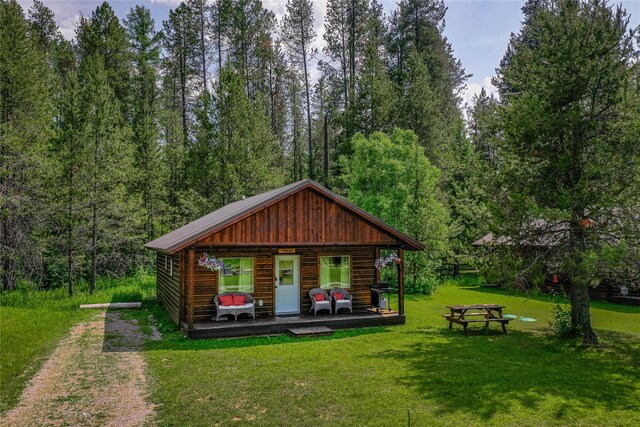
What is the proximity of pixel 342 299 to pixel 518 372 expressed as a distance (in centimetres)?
619

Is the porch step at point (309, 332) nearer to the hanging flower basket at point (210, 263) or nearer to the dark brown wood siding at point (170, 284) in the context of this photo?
the hanging flower basket at point (210, 263)

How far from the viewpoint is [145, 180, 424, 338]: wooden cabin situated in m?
11.9

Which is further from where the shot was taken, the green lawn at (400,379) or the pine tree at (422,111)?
the pine tree at (422,111)

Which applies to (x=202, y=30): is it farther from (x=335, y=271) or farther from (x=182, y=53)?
(x=335, y=271)

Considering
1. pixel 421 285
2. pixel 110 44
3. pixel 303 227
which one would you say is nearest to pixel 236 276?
pixel 303 227

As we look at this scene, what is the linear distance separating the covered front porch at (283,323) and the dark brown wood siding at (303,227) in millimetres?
2188

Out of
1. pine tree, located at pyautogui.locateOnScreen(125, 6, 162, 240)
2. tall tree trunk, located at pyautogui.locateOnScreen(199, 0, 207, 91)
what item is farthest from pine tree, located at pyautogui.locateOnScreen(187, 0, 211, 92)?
pine tree, located at pyautogui.locateOnScreen(125, 6, 162, 240)

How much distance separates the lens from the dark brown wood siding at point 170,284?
43.7 ft

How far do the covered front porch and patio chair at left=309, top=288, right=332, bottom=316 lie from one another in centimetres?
21

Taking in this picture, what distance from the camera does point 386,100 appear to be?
1113 inches

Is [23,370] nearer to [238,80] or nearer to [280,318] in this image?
[280,318]

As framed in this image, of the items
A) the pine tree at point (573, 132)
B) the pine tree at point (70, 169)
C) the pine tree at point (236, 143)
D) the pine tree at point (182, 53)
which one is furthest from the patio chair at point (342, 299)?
the pine tree at point (182, 53)

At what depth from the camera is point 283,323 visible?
12094 millimetres

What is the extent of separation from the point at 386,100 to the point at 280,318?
766 inches
